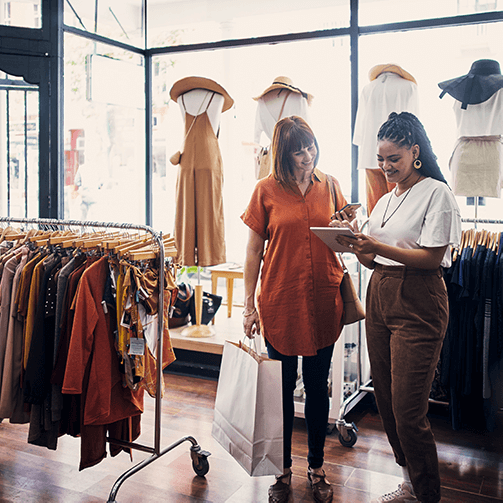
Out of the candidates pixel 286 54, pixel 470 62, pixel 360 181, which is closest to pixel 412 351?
pixel 360 181

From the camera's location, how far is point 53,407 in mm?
2277

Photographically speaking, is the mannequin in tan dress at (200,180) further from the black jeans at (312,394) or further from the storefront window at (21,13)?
the black jeans at (312,394)

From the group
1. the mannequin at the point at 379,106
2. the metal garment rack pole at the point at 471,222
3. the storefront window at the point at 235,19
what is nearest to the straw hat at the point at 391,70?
the mannequin at the point at 379,106

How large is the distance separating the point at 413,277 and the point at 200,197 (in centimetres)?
198

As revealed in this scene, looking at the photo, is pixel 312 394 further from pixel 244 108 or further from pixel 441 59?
pixel 244 108

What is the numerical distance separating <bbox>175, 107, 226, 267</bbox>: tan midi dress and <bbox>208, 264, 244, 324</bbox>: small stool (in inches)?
15.1

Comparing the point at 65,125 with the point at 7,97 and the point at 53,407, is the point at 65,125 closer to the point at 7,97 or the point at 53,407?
the point at 7,97

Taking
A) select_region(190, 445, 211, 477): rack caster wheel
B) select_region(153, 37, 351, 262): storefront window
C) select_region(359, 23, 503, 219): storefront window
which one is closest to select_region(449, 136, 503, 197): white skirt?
select_region(359, 23, 503, 219): storefront window

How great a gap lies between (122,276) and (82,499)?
970 millimetres

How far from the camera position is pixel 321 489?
2.33m

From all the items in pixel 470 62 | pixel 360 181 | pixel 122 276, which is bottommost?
pixel 122 276

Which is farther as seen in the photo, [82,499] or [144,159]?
[144,159]

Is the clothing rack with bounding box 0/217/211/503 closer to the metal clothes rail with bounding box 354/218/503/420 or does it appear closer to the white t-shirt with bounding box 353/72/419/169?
the metal clothes rail with bounding box 354/218/503/420

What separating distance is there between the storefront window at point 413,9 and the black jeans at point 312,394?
2.27 meters
